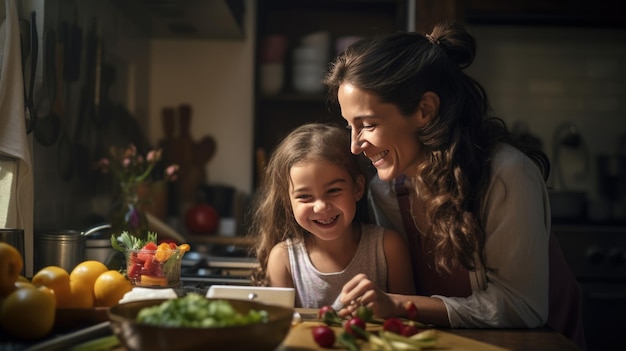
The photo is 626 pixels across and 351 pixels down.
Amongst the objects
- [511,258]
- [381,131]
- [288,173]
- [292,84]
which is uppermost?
[292,84]

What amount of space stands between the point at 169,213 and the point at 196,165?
24cm

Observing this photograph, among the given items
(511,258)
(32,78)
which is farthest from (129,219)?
(511,258)

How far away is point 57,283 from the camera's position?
1294mm

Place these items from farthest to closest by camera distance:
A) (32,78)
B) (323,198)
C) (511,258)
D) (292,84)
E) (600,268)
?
(292,84) → (600,268) → (32,78) → (323,198) → (511,258)

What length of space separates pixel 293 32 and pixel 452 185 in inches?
83.6

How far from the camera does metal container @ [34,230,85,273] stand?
1874 mm

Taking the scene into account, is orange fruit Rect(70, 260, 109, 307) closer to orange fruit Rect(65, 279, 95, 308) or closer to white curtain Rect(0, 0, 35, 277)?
orange fruit Rect(65, 279, 95, 308)

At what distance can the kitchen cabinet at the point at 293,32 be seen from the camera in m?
3.41

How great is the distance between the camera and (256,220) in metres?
1.93

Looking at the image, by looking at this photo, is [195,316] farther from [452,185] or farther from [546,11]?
[546,11]

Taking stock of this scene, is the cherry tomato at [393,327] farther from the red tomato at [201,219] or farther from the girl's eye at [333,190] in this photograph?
the red tomato at [201,219]

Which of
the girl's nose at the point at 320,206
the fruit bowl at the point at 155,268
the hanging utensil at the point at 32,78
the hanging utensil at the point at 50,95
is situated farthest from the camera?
the hanging utensil at the point at 50,95

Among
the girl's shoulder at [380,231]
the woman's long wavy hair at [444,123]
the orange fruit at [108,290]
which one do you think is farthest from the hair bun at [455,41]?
the orange fruit at [108,290]

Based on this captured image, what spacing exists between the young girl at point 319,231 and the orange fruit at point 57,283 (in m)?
0.55
